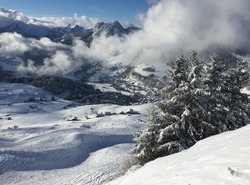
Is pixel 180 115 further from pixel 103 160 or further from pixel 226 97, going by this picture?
pixel 103 160

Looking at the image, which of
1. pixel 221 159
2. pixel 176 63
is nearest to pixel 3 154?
pixel 176 63

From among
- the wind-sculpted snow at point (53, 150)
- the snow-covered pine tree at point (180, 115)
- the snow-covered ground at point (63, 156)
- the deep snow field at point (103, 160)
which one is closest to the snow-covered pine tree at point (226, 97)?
the snow-covered pine tree at point (180, 115)

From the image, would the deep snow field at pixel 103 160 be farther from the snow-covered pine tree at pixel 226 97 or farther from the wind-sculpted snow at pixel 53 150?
the snow-covered pine tree at pixel 226 97

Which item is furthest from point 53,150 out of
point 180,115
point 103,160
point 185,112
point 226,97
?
point 185,112

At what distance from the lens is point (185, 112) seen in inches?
1081

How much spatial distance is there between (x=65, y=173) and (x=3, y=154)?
42.4 feet

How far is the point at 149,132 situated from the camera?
2922 centimetres

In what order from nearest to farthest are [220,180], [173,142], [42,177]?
[220,180] < [173,142] < [42,177]

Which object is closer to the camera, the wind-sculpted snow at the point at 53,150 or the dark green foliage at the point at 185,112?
the dark green foliage at the point at 185,112

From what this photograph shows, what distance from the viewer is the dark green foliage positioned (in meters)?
28.0

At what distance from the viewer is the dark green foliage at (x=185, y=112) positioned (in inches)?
1103

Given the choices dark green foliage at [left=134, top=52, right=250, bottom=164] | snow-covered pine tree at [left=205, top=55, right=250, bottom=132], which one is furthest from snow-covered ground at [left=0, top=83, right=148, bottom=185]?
snow-covered pine tree at [left=205, top=55, right=250, bottom=132]

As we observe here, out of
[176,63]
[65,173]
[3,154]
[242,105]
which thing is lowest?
[65,173]

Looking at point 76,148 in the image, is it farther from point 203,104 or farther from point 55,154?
point 203,104
